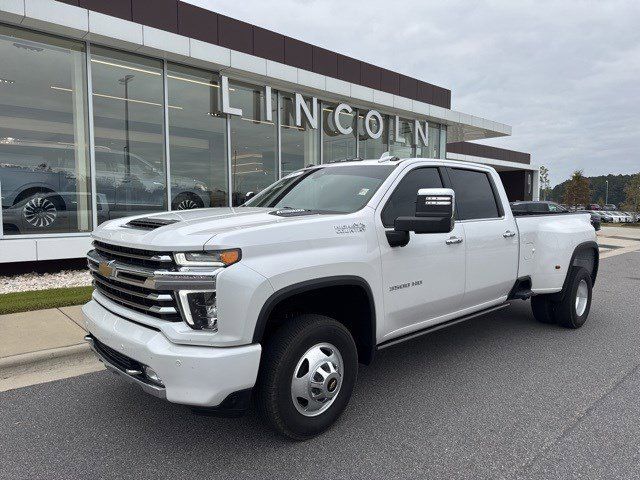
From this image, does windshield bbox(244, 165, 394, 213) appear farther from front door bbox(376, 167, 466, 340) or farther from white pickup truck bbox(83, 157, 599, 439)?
front door bbox(376, 167, 466, 340)

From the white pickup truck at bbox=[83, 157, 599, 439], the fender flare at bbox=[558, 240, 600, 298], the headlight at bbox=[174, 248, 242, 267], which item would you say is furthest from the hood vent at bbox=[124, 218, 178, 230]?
the fender flare at bbox=[558, 240, 600, 298]

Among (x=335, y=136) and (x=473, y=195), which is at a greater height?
(x=335, y=136)

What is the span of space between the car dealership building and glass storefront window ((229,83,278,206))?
0.11 feet

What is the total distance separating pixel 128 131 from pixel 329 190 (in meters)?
7.42

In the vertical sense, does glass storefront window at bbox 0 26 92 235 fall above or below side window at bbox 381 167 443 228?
above

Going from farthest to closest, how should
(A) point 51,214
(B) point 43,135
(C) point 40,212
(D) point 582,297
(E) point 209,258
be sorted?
(B) point 43,135 → (A) point 51,214 → (C) point 40,212 → (D) point 582,297 → (E) point 209,258

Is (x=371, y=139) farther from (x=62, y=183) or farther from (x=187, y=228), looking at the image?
(x=187, y=228)

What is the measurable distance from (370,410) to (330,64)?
11.5 metres

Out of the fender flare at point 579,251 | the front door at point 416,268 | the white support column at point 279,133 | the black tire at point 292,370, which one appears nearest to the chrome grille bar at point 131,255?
the black tire at point 292,370

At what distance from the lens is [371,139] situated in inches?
589

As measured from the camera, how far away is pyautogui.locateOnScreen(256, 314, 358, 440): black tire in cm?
286

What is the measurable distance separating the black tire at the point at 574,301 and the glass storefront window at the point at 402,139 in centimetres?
1007

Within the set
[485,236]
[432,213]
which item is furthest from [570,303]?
[432,213]

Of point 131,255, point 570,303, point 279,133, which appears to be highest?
point 279,133
